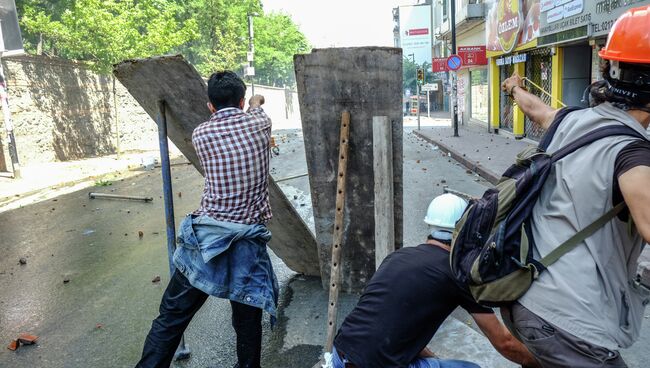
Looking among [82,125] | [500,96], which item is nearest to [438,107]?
[500,96]

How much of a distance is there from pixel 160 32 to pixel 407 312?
1789 centimetres

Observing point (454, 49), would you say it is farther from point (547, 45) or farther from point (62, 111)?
point (62, 111)

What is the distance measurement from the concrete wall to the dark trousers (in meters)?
13.4

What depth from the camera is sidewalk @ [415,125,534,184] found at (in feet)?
36.3

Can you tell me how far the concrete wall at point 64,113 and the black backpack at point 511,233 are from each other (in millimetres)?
15142

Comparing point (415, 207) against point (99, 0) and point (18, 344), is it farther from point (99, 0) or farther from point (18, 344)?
point (99, 0)

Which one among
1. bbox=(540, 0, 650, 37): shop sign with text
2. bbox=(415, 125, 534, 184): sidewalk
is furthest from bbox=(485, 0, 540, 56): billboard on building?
bbox=(415, 125, 534, 184): sidewalk

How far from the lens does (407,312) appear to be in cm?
201

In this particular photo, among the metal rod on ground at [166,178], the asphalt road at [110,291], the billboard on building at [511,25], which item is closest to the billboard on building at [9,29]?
the asphalt road at [110,291]

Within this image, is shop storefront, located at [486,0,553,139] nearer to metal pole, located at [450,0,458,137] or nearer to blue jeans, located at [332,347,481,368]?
metal pole, located at [450,0,458,137]

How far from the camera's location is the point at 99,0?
16.3 m

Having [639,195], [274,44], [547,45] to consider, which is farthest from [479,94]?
[274,44]

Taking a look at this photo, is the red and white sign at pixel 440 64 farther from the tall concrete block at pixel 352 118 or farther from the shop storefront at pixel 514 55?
the tall concrete block at pixel 352 118

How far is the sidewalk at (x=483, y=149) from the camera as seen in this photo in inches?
436
